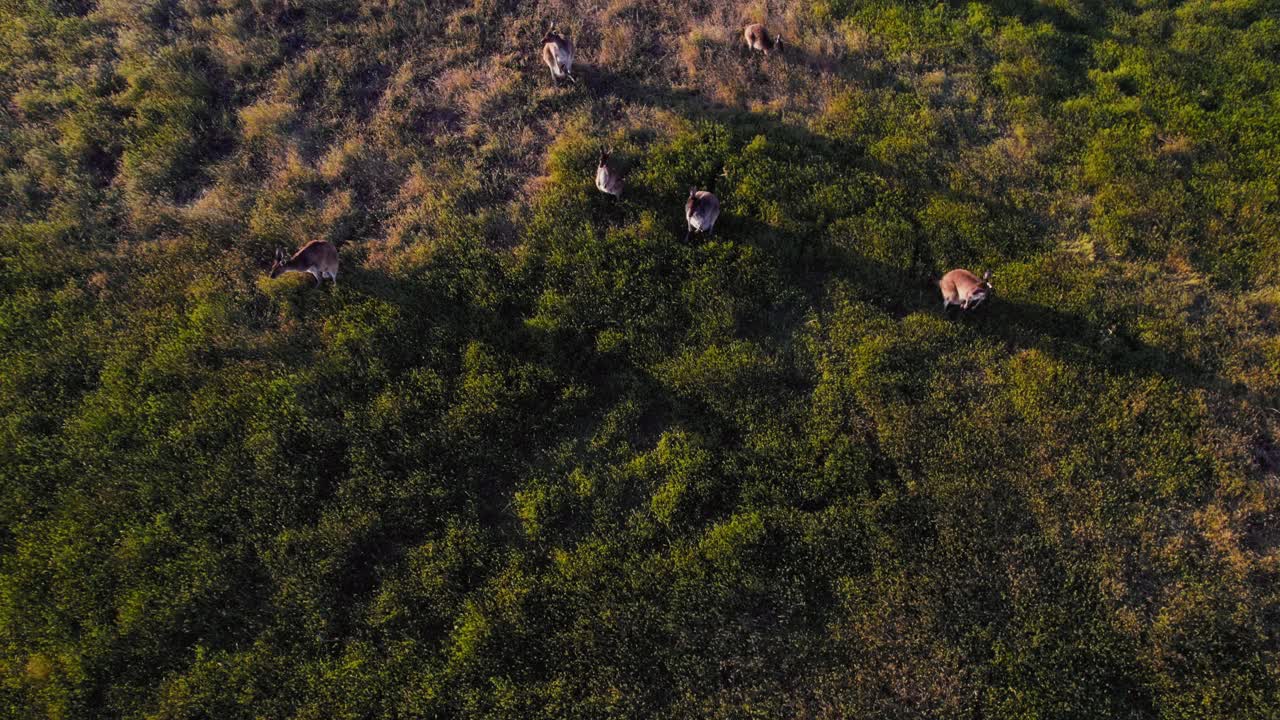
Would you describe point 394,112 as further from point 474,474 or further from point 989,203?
point 989,203

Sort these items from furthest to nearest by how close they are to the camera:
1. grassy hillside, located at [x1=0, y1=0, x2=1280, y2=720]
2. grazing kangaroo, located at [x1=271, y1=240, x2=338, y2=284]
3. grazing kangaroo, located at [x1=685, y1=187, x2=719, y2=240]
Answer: grazing kangaroo, located at [x1=685, y1=187, x2=719, y2=240] → grazing kangaroo, located at [x1=271, y1=240, x2=338, y2=284] → grassy hillside, located at [x1=0, y1=0, x2=1280, y2=720]

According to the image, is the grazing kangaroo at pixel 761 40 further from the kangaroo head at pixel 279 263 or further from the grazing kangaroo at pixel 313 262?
the kangaroo head at pixel 279 263

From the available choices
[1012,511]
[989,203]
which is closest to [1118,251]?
[989,203]

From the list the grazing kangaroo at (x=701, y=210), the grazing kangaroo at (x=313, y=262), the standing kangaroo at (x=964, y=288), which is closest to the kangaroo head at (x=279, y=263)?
the grazing kangaroo at (x=313, y=262)

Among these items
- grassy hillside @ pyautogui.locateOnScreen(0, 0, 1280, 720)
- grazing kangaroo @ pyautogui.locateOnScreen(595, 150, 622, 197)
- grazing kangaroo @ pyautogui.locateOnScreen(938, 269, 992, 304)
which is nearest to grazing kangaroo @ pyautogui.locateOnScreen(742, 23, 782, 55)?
grassy hillside @ pyautogui.locateOnScreen(0, 0, 1280, 720)

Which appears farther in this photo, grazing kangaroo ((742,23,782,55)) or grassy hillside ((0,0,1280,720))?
grazing kangaroo ((742,23,782,55))

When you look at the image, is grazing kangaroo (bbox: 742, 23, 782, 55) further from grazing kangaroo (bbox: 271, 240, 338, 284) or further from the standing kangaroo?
grazing kangaroo (bbox: 271, 240, 338, 284)

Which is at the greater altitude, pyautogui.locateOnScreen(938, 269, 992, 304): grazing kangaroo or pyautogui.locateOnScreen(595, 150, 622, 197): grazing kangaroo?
pyautogui.locateOnScreen(595, 150, 622, 197): grazing kangaroo

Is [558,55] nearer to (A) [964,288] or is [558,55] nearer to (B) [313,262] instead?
(B) [313,262]
